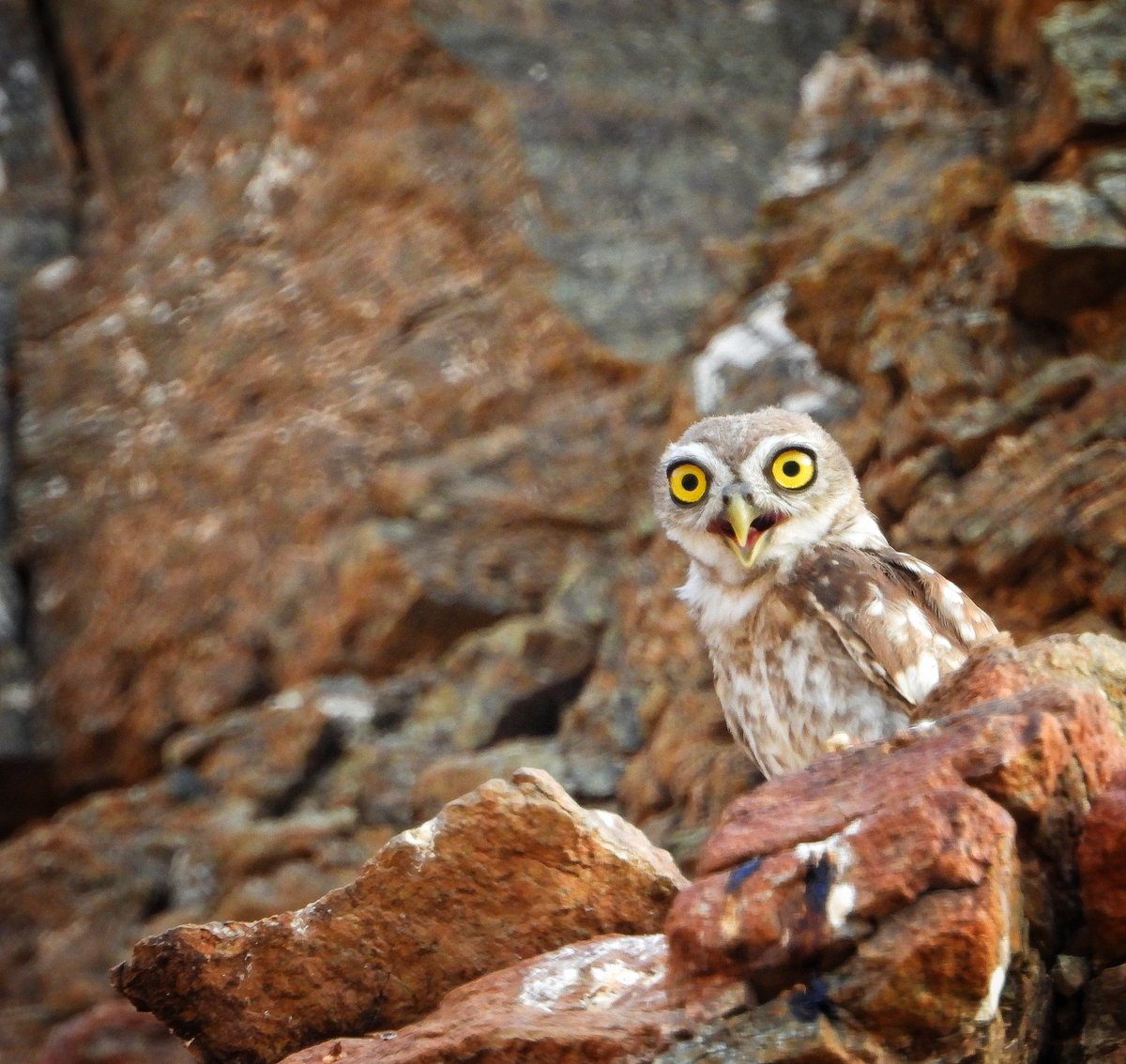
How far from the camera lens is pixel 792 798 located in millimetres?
3941

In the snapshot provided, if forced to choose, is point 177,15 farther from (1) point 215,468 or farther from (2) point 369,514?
(2) point 369,514

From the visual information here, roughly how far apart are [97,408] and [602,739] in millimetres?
5729

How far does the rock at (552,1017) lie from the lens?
Answer: 362cm

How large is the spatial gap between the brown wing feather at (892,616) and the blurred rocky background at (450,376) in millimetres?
2210

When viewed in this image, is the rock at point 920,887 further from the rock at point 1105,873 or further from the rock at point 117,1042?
the rock at point 117,1042

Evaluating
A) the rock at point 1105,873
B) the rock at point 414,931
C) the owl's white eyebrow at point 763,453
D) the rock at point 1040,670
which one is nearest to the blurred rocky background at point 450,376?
the owl's white eyebrow at point 763,453

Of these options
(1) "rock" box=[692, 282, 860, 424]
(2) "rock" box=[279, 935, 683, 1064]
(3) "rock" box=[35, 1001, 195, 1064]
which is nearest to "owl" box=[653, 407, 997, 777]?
(2) "rock" box=[279, 935, 683, 1064]

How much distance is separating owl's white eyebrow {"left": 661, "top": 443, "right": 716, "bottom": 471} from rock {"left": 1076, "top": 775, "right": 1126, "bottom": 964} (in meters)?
2.40

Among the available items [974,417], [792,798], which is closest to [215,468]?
[974,417]

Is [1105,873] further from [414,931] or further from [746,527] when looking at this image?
[746,527]

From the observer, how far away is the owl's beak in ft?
18.7

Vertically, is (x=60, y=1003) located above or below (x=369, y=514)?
below

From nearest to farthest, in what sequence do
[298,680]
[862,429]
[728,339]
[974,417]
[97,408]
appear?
[974,417] < [862,429] < [728,339] < [298,680] < [97,408]

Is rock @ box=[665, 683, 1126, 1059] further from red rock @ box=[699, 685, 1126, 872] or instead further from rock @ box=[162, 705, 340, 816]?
rock @ box=[162, 705, 340, 816]
